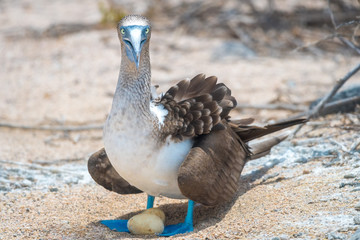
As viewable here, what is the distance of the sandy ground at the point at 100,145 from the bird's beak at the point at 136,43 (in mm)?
1427

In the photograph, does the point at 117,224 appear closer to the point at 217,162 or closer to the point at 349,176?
the point at 217,162

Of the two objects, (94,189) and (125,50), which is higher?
(125,50)

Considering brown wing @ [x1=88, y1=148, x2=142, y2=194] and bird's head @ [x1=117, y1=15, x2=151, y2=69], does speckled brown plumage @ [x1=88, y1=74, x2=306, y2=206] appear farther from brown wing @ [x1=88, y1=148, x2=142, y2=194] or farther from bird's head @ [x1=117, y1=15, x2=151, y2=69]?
bird's head @ [x1=117, y1=15, x2=151, y2=69]

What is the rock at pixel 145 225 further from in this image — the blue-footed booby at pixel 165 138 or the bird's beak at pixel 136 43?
the bird's beak at pixel 136 43

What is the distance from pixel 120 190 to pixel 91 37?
7175 millimetres

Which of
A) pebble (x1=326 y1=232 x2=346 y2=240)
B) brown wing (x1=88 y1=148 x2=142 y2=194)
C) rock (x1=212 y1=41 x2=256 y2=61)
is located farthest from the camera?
rock (x1=212 y1=41 x2=256 y2=61)

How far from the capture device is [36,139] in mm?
7605

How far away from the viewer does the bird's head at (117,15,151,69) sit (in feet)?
14.1

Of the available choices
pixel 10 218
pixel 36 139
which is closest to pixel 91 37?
pixel 36 139

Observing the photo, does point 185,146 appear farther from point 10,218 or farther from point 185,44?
point 185,44

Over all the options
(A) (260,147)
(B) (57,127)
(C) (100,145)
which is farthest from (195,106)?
(B) (57,127)

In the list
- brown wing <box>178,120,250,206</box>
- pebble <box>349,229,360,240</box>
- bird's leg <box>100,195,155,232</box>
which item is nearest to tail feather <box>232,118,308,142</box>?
brown wing <box>178,120,250,206</box>

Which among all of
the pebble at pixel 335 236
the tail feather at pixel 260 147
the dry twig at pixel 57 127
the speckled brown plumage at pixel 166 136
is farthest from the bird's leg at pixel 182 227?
the dry twig at pixel 57 127

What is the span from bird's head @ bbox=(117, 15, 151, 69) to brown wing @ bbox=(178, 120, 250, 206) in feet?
2.89
